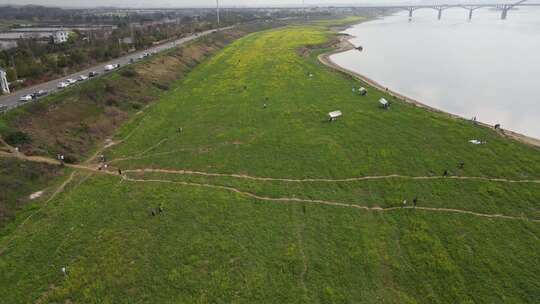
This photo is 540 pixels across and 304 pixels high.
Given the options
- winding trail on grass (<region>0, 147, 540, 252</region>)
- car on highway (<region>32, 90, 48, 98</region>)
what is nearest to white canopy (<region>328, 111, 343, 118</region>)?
winding trail on grass (<region>0, 147, 540, 252</region>)

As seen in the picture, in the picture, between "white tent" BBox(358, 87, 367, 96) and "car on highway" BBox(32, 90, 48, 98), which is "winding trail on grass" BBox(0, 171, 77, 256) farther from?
"white tent" BBox(358, 87, 367, 96)

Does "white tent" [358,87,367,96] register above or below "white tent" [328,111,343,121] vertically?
above

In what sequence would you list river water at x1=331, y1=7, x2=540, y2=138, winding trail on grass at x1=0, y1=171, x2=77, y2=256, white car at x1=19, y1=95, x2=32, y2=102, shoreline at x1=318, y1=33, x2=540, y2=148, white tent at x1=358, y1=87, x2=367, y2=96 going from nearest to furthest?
winding trail on grass at x1=0, y1=171, x2=77, y2=256, shoreline at x1=318, y1=33, x2=540, y2=148, white car at x1=19, y1=95, x2=32, y2=102, river water at x1=331, y1=7, x2=540, y2=138, white tent at x1=358, y1=87, x2=367, y2=96

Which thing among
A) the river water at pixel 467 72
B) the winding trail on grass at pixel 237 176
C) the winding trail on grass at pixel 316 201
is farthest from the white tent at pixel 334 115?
the river water at pixel 467 72

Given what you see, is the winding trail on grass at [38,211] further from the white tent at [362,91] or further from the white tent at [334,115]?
the white tent at [362,91]

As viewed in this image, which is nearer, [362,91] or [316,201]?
[316,201]

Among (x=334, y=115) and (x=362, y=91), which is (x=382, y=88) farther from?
(x=334, y=115)

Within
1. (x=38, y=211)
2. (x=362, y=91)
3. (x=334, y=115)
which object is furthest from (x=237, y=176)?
(x=362, y=91)
